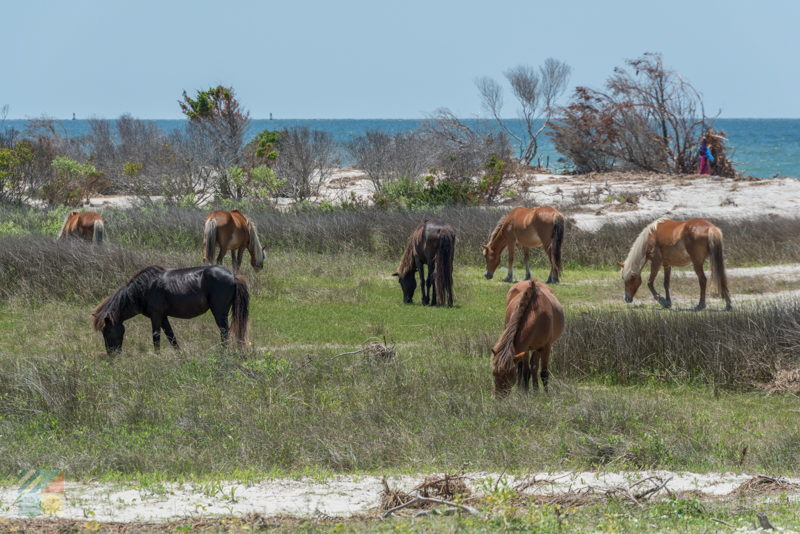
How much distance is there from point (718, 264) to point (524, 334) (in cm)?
753

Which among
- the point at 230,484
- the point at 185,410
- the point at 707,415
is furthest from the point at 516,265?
the point at 230,484

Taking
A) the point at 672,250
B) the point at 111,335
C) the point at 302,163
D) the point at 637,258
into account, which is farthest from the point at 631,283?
the point at 302,163

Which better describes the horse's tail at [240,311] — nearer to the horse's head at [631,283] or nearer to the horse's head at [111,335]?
the horse's head at [111,335]

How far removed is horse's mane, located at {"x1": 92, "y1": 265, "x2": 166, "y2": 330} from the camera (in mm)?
11773

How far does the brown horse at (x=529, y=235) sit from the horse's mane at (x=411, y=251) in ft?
10.7

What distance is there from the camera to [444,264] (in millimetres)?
15977

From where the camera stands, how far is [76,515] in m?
5.92

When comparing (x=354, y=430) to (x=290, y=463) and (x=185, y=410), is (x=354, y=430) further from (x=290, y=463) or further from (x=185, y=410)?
(x=185, y=410)

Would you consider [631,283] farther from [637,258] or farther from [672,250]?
[672,250]

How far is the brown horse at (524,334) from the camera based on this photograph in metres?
9.23

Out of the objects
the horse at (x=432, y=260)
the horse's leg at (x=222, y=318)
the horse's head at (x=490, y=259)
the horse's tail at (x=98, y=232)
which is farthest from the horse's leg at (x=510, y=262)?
the horse's leg at (x=222, y=318)

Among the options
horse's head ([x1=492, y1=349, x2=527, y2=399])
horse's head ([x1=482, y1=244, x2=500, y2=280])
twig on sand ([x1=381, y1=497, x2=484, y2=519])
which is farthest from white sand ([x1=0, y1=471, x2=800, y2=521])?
horse's head ([x1=482, y1=244, x2=500, y2=280])

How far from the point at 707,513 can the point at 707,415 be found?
13.1ft

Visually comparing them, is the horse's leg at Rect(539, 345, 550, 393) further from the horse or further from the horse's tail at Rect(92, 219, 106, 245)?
the horse's tail at Rect(92, 219, 106, 245)
